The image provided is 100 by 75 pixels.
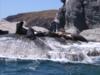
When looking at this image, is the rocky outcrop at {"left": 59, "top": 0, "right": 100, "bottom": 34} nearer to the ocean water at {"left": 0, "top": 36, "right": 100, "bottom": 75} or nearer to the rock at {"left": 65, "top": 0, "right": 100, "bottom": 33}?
the rock at {"left": 65, "top": 0, "right": 100, "bottom": 33}

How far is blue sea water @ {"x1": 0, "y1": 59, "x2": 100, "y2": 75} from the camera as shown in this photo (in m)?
18.6

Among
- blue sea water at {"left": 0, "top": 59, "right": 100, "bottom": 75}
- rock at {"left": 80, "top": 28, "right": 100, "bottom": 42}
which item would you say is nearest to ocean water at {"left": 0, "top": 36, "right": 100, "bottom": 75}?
blue sea water at {"left": 0, "top": 59, "right": 100, "bottom": 75}

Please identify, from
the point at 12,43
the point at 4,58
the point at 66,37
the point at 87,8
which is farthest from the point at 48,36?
the point at 87,8

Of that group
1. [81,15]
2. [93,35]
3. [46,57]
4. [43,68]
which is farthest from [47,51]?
[81,15]

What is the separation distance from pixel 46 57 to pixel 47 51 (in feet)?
2.69

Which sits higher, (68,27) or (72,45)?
(72,45)

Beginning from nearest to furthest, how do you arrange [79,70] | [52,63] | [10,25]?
[79,70], [52,63], [10,25]

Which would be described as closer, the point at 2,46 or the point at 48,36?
the point at 2,46

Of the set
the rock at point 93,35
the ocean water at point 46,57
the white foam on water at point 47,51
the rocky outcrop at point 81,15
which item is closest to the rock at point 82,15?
the rocky outcrop at point 81,15

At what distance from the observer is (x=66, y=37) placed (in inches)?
1288

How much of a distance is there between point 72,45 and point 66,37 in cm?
372

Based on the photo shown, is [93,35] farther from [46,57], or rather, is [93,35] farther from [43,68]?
[43,68]

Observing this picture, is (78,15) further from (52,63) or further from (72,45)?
(52,63)

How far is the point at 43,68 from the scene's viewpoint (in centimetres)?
2053
